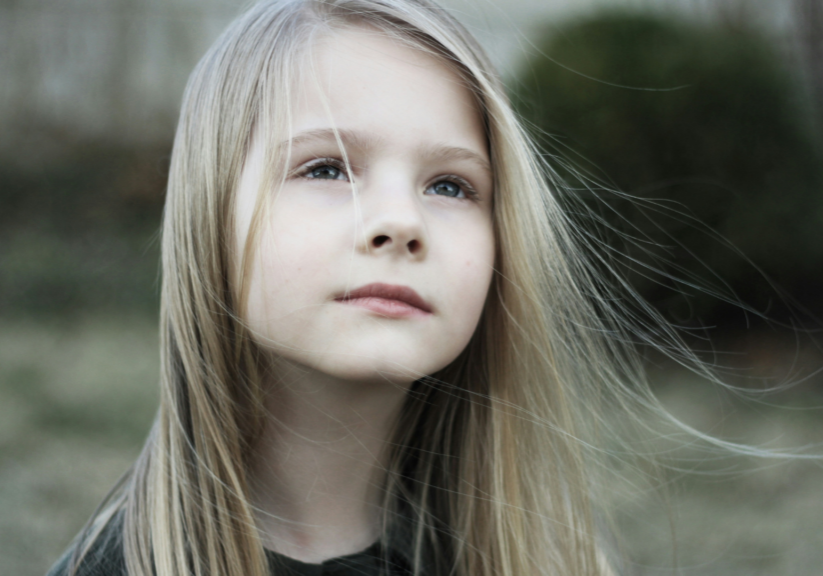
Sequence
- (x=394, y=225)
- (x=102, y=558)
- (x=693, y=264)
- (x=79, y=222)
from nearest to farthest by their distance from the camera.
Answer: (x=394, y=225)
(x=102, y=558)
(x=693, y=264)
(x=79, y=222)

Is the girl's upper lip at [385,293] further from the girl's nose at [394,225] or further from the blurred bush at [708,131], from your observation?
the blurred bush at [708,131]

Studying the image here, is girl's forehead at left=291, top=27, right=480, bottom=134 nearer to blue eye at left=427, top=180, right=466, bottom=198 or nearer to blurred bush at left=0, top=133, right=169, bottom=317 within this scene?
blue eye at left=427, top=180, right=466, bottom=198

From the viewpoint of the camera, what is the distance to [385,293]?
2.45 feet

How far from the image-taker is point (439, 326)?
0.78 meters

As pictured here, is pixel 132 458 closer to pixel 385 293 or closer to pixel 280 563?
pixel 280 563

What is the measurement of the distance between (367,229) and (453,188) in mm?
183

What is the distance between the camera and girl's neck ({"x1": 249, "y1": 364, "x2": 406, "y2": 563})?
A: 85 centimetres

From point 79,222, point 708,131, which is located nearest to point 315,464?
point 708,131

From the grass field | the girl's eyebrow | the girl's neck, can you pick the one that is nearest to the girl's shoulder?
the girl's neck

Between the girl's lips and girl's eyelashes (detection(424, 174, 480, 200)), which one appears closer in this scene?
the girl's lips

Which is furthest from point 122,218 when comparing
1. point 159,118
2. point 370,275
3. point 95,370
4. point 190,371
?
point 370,275

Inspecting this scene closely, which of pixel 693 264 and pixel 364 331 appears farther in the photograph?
pixel 693 264

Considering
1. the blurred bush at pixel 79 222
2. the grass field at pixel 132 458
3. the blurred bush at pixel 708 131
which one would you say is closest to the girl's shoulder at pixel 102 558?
the grass field at pixel 132 458

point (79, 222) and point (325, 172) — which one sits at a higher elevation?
point (325, 172)
